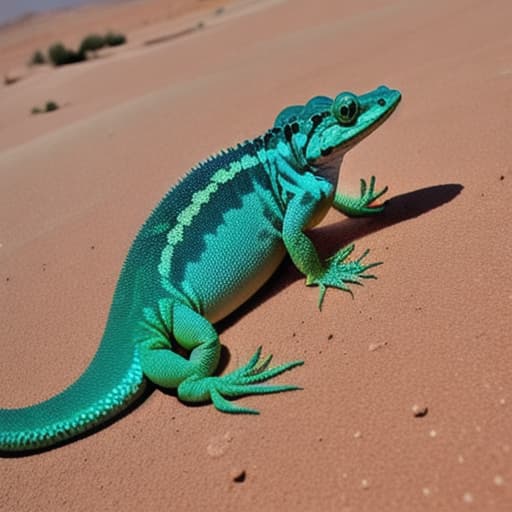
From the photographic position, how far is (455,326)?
9.51ft

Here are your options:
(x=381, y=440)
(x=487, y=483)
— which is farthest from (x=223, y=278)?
(x=487, y=483)

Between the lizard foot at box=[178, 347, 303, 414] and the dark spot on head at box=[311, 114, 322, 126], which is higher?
the dark spot on head at box=[311, 114, 322, 126]

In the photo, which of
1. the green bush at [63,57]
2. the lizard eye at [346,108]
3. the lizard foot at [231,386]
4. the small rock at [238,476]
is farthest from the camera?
the green bush at [63,57]

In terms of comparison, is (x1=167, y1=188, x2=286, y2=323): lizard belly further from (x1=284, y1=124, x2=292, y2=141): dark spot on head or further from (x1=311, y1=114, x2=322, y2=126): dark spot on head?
(x1=311, y1=114, x2=322, y2=126): dark spot on head

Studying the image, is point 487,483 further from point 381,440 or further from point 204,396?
point 204,396

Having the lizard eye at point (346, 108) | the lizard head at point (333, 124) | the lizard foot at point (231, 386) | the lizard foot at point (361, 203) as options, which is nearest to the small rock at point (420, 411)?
the lizard foot at point (231, 386)

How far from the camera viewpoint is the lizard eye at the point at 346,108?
3.39 m

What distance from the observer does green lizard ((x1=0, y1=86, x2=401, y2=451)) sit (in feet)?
10.1

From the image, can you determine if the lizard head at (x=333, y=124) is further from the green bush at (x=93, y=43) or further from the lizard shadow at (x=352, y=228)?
the green bush at (x=93, y=43)

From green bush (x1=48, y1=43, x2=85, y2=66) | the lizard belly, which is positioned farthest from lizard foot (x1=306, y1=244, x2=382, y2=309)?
green bush (x1=48, y1=43, x2=85, y2=66)

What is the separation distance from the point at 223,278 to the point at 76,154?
16.6ft

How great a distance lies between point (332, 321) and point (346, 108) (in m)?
1.19

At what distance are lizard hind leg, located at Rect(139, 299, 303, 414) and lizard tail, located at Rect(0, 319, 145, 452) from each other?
10 cm

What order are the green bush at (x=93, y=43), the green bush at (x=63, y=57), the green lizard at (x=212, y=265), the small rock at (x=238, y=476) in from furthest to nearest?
the green bush at (x=93, y=43), the green bush at (x=63, y=57), the green lizard at (x=212, y=265), the small rock at (x=238, y=476)
